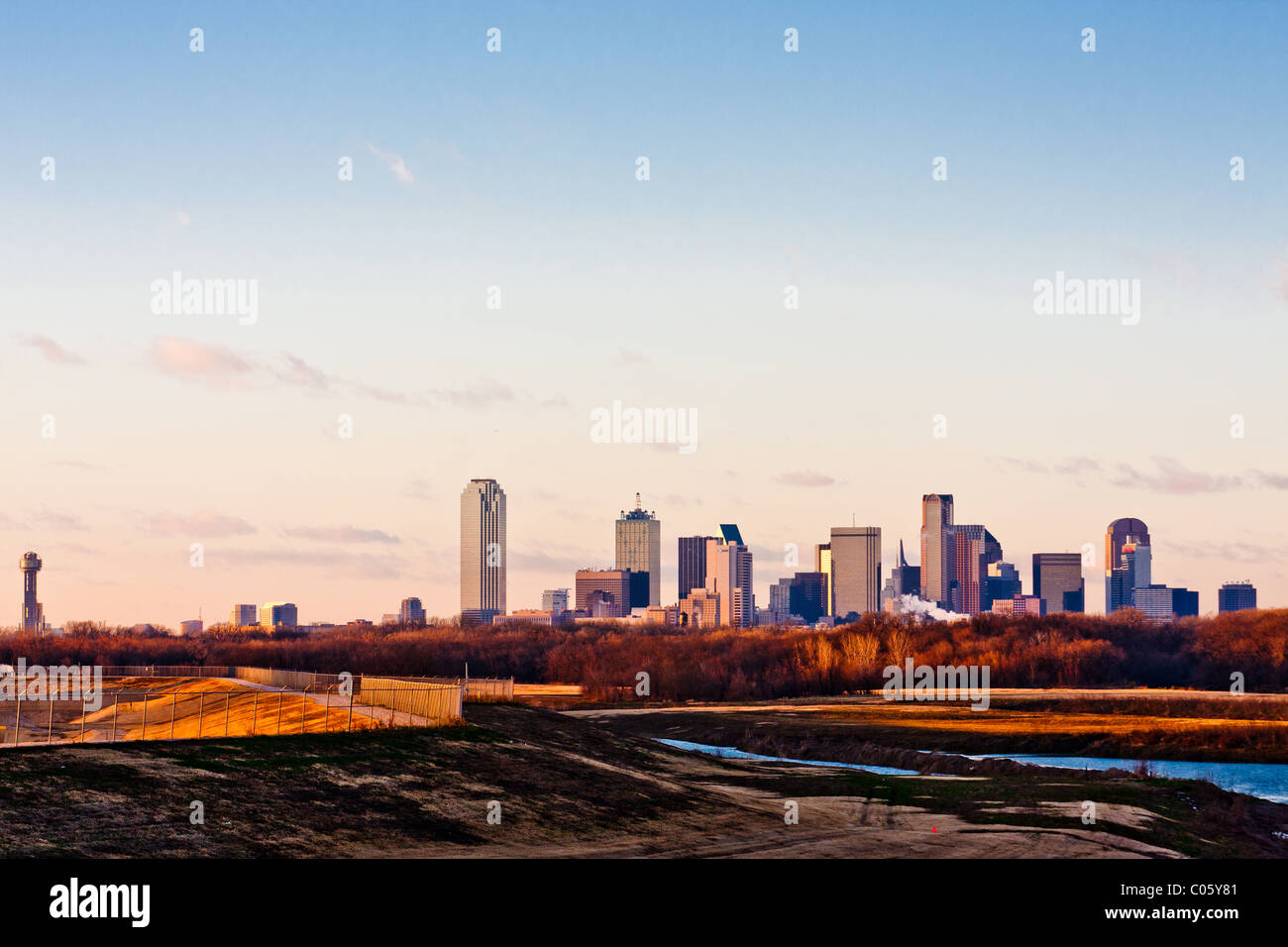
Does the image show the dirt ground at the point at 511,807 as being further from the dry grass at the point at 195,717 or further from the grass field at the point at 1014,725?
the grass field at the point at 1014,725

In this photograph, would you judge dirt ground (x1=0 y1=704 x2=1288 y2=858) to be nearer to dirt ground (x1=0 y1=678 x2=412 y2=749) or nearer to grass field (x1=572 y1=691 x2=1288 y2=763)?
dirt ground (x1=0 y1=678 x2=412 y2=749)

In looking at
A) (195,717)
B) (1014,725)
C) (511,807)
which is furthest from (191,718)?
(1014,725)

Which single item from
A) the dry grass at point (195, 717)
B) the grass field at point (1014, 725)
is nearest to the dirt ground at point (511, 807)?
the dry grass at point (195, 717)

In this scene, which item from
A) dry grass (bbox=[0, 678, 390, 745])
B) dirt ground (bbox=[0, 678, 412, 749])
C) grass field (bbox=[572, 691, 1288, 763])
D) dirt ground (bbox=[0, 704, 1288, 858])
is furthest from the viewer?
grass field (bbox=[572, 691, 1288, 763])

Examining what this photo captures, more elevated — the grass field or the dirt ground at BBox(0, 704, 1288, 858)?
the dirt ground at BBox(0, 704, 1288, 858)

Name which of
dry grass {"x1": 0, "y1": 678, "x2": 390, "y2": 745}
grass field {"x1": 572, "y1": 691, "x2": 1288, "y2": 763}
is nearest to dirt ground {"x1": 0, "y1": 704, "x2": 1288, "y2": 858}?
dry grass {"x1": 0, "y1": 678, "x2": 390, "y2": 745}

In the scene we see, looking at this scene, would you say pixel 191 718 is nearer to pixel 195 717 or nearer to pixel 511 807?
pixel 195 717
